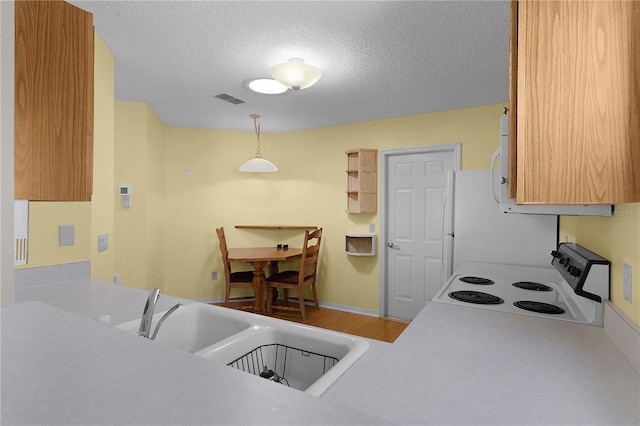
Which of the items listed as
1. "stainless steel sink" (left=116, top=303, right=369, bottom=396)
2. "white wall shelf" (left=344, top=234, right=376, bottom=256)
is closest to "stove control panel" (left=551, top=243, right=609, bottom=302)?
"stainless steel sink" (left=116, top=303, right=369, bottom=396)

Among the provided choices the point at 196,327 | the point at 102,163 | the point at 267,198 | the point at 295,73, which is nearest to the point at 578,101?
the point at 196,327

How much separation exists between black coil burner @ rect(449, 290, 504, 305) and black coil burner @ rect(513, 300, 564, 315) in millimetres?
84

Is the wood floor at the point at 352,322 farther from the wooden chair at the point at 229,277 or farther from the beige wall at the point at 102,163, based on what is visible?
the beige wall at the point at 102,163

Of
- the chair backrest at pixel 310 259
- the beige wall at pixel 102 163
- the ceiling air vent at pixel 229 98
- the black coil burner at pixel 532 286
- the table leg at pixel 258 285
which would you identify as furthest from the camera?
the table leg at pixel 258 285

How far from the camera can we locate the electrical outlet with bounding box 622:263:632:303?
3.17ft

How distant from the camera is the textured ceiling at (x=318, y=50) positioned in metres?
1.79

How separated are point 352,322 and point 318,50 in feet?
9.17

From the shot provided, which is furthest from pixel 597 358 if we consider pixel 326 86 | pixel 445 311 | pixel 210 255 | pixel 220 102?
pixel 210 255

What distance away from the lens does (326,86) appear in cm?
288

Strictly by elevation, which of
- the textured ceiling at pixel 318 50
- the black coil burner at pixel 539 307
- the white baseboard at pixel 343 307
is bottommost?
the white baseboard at pixel 343 307

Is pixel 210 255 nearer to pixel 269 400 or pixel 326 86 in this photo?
pixel 326 86

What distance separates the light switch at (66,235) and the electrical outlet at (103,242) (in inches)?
11.5

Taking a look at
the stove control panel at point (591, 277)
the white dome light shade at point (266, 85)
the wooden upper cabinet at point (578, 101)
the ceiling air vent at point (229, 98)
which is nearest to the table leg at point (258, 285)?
the ceiling air vent at point (229, 98)

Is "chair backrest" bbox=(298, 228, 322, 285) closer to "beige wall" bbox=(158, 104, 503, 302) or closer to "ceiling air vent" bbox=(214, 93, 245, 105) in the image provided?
"beige wall" bbox=(158, 104, 503, 302)
